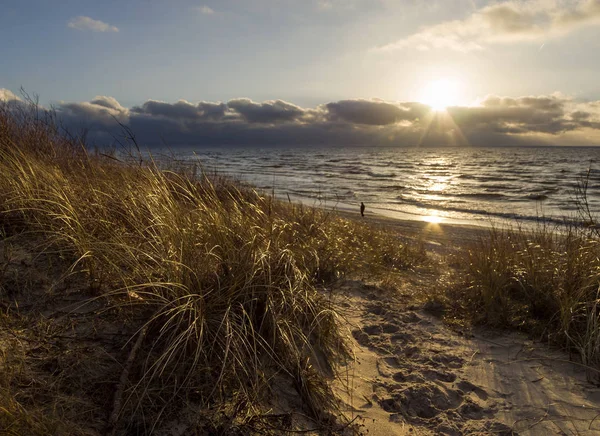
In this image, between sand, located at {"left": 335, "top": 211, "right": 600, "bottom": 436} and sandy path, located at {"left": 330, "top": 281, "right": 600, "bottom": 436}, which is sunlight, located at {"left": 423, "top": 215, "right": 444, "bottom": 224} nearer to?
sand, located at {"left": 335, "top": 211, "right": 600, "bottom": 436}

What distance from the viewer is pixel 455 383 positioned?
3.10 m

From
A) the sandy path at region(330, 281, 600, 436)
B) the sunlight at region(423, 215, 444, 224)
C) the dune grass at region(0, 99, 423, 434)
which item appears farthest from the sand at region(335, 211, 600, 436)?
the sunlight at region(423, 215, 444, 224)

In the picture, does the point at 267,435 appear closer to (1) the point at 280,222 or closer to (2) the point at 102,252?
(2) the point at 102,252

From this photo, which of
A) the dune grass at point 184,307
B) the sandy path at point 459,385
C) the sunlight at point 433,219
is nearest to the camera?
the dune grass at point 184,307

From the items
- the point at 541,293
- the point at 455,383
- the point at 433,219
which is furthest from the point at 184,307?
the point at 433,219

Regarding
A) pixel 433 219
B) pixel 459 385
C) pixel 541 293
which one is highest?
pixel 541 293

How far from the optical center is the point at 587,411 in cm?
268

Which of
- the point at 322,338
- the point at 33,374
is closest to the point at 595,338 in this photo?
the point at 322,338

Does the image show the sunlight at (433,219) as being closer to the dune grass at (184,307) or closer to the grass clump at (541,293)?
the grass clump at (541,293)

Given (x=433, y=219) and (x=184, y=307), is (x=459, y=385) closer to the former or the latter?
(x=184, y=307)

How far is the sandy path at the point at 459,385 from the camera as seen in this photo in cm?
263

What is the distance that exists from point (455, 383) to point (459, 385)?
32mm

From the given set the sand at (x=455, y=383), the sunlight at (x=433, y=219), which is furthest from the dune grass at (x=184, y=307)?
the sunlight at (x=433, y=219)

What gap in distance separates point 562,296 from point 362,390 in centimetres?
227
